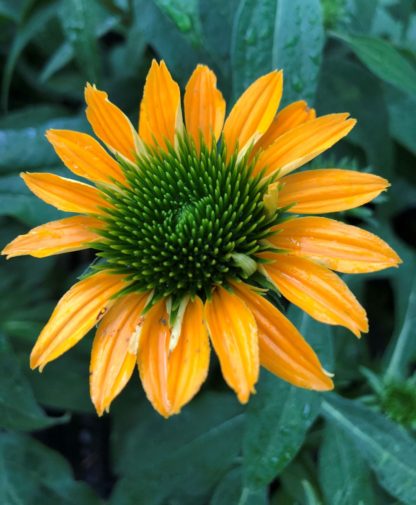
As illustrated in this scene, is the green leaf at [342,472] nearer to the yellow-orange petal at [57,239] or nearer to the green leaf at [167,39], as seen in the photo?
the yellow-orange petal at [57,239]

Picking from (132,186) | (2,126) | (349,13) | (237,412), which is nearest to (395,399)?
(237,412)

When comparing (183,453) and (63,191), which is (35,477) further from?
(63,191)

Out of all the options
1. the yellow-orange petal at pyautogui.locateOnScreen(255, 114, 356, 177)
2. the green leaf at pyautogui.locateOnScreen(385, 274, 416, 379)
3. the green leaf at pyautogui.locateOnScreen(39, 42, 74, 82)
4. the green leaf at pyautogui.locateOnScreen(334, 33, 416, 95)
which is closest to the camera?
the yellow-orange petal at pyautogui.locateOnScreen(255, 114, 356, 177)

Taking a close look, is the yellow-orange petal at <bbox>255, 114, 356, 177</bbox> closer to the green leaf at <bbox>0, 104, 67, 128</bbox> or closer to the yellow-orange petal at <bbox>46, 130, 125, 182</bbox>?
the yellow-orange petal at <bbox>46, 130, 125, 182</bbox>

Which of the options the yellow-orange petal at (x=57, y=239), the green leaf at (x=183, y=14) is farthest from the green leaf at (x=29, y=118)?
the yellow-orange petal at (x=57, y=239)

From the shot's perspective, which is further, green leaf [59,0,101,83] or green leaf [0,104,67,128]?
green leaf [0,104,67,128]

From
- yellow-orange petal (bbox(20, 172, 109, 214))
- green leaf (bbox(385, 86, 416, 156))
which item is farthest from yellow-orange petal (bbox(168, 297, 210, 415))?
green leaf (bbox(385, 86, 416, 156))

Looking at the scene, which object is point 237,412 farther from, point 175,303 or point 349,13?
Answer: point 349,13
